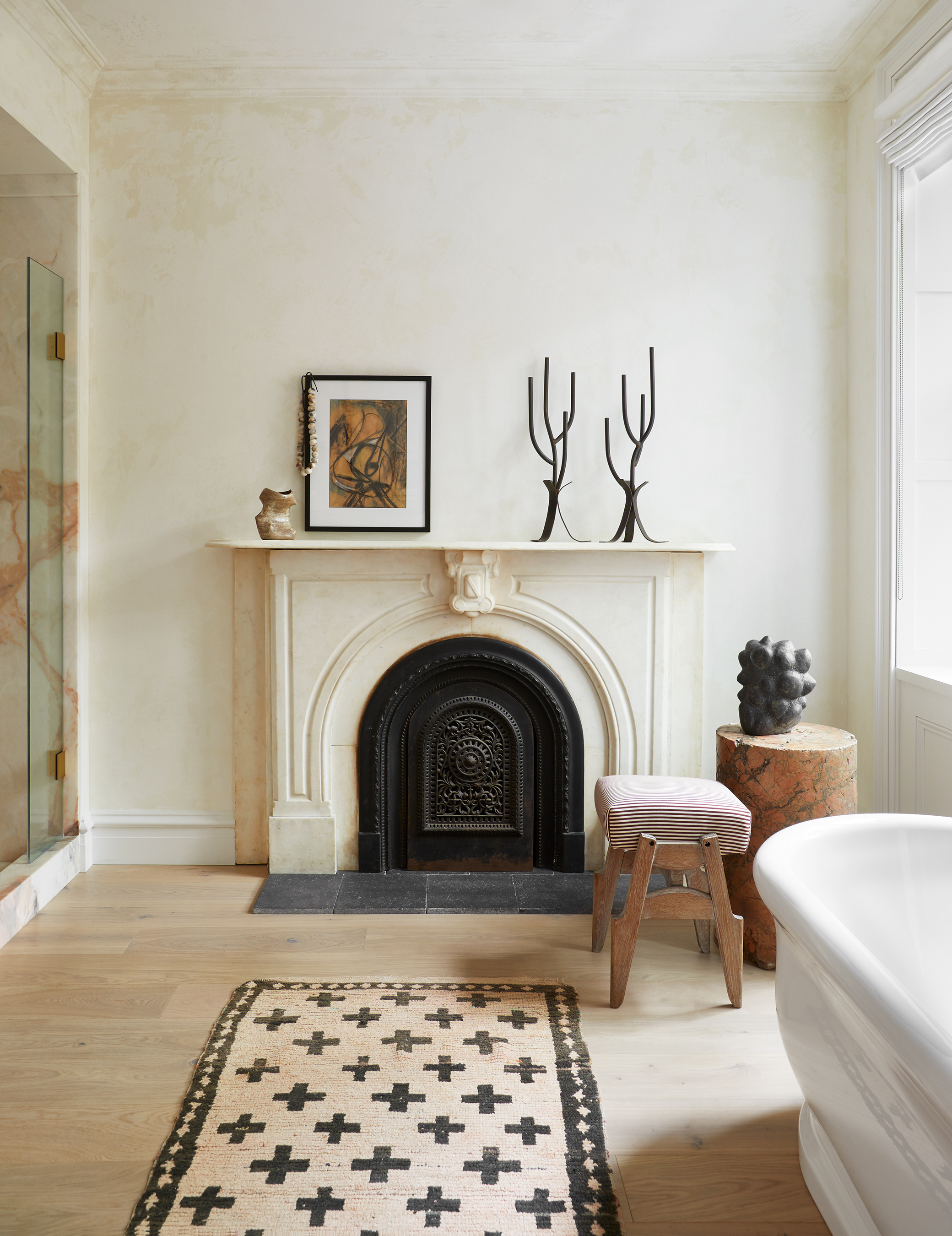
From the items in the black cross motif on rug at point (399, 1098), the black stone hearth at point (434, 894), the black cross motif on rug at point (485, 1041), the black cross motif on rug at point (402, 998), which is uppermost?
the black stone hearth at point (434, 894)

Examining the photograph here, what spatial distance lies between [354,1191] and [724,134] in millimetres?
3281

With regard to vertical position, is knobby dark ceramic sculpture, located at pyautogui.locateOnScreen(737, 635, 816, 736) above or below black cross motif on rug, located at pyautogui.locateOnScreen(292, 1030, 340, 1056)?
above

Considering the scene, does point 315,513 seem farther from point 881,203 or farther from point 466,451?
point 881,203

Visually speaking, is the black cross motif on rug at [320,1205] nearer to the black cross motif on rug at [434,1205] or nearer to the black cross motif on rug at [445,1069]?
the black cross motif on rug at [434,1205]

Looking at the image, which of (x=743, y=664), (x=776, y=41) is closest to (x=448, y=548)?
(x=743, y=664)

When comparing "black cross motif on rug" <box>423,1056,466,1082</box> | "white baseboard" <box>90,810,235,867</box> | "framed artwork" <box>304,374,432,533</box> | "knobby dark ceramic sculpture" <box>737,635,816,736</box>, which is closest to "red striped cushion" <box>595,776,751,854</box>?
"knobby dark ceramic sculpture" <box>737,635,816,736</box>

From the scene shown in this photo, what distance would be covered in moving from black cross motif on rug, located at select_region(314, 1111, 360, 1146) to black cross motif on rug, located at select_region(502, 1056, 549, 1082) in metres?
0.36

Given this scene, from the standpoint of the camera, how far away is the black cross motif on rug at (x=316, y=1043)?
197cm

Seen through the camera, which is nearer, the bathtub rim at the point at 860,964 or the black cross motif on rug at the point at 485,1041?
the bathtub rim at the point at 860,964

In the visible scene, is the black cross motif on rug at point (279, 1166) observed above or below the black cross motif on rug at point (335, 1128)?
below

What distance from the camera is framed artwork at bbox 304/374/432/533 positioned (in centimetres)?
304

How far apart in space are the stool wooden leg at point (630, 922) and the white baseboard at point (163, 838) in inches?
61.4

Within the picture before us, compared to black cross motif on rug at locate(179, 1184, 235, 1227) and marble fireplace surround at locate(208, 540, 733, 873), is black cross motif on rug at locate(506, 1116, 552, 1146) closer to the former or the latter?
black cross motif on rug at locate(179, 1184, 235, 1227)

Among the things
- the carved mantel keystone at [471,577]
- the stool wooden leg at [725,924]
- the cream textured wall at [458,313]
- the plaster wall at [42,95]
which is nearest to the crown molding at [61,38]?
the plaster wall at [42,95]
